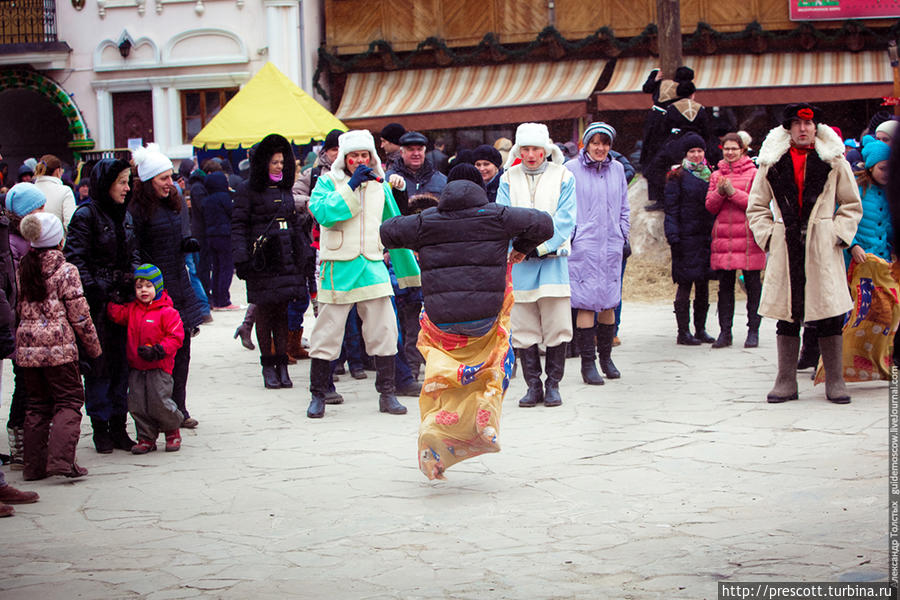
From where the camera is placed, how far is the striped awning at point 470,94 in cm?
2189

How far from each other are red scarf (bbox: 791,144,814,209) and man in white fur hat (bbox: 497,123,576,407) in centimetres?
157

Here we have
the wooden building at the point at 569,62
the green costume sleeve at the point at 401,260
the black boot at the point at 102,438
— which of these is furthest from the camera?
the wooden building at the point at 569,62

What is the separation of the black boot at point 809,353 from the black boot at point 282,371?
415cm

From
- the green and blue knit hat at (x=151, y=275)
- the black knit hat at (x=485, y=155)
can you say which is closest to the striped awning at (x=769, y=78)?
the black knit hat at (x=485, y=155)

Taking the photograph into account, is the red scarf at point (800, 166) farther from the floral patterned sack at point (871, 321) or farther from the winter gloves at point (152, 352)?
the winter gloves at point (152, 352)

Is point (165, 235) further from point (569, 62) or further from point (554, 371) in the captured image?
point (569, 62)

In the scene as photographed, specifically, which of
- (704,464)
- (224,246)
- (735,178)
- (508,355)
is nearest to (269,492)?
(508,355)

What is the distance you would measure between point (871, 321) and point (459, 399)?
3687 millimetres

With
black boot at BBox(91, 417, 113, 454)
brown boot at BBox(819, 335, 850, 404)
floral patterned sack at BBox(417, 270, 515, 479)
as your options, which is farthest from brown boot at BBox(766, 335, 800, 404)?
black boot at BBox(91, 417, 113, 454)

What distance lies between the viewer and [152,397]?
7.36 m

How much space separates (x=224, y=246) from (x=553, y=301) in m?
7.63

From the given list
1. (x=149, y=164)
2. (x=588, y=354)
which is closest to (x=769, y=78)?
(x=588, y=354)

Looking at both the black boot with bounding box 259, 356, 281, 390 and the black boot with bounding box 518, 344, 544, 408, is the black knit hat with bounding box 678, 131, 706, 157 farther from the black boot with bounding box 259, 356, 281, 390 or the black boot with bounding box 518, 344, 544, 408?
the black boot with bounding box 259, 356, 281, 390

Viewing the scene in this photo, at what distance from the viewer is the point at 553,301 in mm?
8586
